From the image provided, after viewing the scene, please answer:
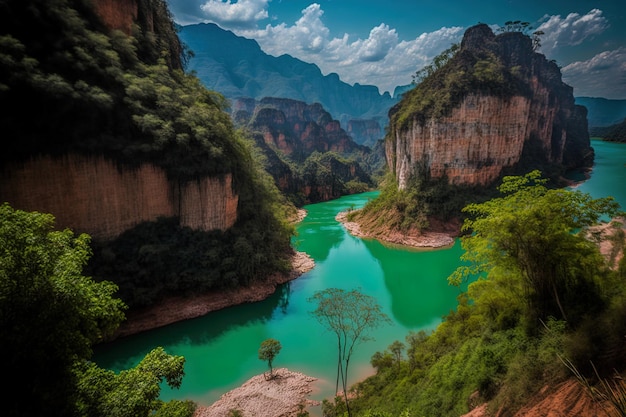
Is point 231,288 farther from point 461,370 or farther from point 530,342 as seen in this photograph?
point 530,342

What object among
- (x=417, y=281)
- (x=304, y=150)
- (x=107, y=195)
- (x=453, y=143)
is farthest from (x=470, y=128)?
(x=304, y=150)

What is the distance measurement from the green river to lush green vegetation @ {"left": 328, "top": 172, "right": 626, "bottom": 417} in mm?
4367

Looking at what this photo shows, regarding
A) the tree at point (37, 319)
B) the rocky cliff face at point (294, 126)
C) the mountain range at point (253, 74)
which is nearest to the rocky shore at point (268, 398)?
the tree at point (37, 319)

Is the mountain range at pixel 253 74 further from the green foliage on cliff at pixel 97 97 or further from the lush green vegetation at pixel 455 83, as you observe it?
the green foliage on cliff at pixel 97 97

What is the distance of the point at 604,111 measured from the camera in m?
120

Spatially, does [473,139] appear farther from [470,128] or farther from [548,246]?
[548,246]

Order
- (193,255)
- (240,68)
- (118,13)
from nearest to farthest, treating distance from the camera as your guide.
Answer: (193,255)
(118,13)
(240,68)

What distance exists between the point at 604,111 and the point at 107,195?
17196 cm

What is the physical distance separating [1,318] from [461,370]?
29.1 feet

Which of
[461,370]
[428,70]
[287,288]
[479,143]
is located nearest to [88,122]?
[287,288]

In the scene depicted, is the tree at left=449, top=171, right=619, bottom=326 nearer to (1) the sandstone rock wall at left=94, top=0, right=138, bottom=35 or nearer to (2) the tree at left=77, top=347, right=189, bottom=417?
(2) the tree at left=77, top=347, right=189, bottom=417

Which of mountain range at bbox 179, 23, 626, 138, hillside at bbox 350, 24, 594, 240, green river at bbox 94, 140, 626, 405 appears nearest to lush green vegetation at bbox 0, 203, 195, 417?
green river at bbox 94, 140, 626, 405

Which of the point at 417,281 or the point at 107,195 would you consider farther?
the point at 417,281

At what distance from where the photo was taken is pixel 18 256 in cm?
432
